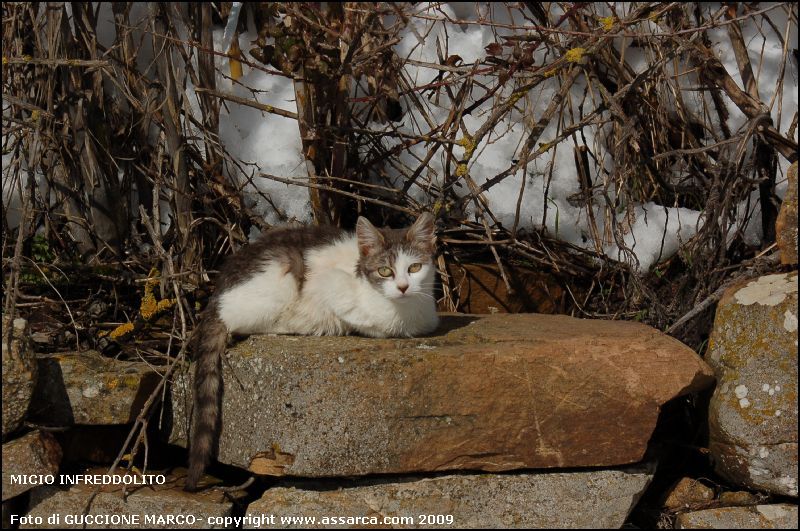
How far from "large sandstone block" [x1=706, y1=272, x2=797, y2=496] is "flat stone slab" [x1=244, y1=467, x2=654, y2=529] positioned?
577 mm

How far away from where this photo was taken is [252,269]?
3928mm

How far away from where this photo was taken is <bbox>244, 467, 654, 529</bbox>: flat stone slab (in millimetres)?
3568

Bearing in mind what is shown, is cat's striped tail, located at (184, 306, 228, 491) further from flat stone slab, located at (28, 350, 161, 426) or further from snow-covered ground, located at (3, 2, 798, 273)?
snow-covered ground, located at (3, 2, 798, 273)

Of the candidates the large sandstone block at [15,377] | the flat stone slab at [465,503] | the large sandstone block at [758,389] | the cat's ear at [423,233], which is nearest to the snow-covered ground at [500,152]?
the cat's ear at [423,233]

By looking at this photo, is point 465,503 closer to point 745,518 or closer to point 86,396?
point 745,518

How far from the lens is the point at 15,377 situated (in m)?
3.63

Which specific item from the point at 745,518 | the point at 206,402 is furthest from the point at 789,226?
the point at 206,402

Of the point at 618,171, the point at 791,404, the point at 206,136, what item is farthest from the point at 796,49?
the point at 206,136

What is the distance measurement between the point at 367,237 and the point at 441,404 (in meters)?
0.93

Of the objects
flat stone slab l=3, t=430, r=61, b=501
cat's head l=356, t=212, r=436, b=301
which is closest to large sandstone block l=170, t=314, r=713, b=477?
cat's head l=356, t=212, r=436, b=301

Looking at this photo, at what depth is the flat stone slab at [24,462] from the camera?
3.59m

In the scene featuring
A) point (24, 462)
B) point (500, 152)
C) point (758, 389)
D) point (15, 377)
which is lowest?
point (24, 462)

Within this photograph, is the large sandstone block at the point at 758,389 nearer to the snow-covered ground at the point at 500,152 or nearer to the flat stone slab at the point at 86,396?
the snow-covered ground at the point at 500,152

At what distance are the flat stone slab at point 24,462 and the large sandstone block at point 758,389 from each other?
3178 mm
